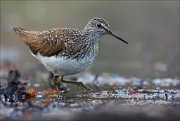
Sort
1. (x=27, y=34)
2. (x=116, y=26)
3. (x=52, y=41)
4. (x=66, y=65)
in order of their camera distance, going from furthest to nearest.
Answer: (x=116, y=26) → (x=27, y=34) → (x=52, y=41) → (x=66, y=65)

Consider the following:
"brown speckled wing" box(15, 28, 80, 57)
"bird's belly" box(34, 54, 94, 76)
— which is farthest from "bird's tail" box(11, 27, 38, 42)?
"bird's belly" box(34, 54, 94, 76)

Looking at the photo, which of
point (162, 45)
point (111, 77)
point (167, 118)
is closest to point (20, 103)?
point (167, 118)

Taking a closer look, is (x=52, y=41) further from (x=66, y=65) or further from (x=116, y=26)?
(x=116, y=26)

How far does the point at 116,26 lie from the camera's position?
1998 centimetres

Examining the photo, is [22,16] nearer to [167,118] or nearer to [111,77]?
[111,77]

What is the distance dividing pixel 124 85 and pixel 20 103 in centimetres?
350

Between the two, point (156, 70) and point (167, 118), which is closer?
point (167, 118)

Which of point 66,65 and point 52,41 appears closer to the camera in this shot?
point 66,65

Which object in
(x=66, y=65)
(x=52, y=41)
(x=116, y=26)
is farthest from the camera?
(x=116, y=26)

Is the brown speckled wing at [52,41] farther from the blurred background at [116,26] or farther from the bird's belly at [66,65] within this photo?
the blurred background at [116,26]

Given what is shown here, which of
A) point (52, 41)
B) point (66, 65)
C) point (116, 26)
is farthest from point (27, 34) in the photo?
point (116, 26)

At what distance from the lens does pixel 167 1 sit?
20859 millimetres

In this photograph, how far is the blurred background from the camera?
17516mm

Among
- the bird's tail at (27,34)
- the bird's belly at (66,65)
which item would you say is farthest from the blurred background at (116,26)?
the bird's belly at (66,65)
